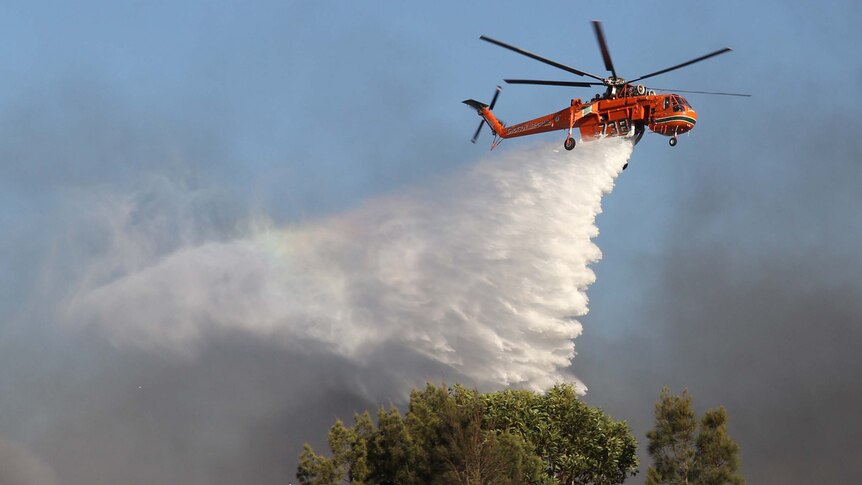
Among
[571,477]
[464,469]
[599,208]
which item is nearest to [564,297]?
[599,208]

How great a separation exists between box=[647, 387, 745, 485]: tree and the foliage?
27.7 feet

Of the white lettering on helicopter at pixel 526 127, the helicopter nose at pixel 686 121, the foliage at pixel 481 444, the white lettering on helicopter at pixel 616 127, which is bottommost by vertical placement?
the foliage at pixel 481 444

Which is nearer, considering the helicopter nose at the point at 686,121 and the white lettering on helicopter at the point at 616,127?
the helicopter nose at the point at 686,121

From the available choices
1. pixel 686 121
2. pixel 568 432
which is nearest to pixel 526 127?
pixel 686 121

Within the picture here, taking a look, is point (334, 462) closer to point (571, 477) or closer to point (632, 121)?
point (571, 477)

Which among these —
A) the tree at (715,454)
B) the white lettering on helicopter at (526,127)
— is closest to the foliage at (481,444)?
the tree at (715,454)

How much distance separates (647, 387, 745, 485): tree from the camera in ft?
263

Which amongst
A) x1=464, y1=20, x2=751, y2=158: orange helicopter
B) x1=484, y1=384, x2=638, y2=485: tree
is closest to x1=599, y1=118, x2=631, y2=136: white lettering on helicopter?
x1=464, y1=20, x2=751, y2=158: orange helicopter

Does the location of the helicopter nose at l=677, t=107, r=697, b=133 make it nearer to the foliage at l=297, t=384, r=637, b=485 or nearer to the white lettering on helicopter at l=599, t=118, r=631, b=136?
the white lettering on helicopter at l=599, t=118, r=631, b=136

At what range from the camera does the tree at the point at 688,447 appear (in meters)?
80.2

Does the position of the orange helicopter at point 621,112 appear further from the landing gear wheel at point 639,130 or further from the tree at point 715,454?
the tree at point 715,454

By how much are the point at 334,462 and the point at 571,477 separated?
1897 cm

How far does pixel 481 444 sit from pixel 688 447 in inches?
588

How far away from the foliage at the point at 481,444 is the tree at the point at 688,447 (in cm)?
844
